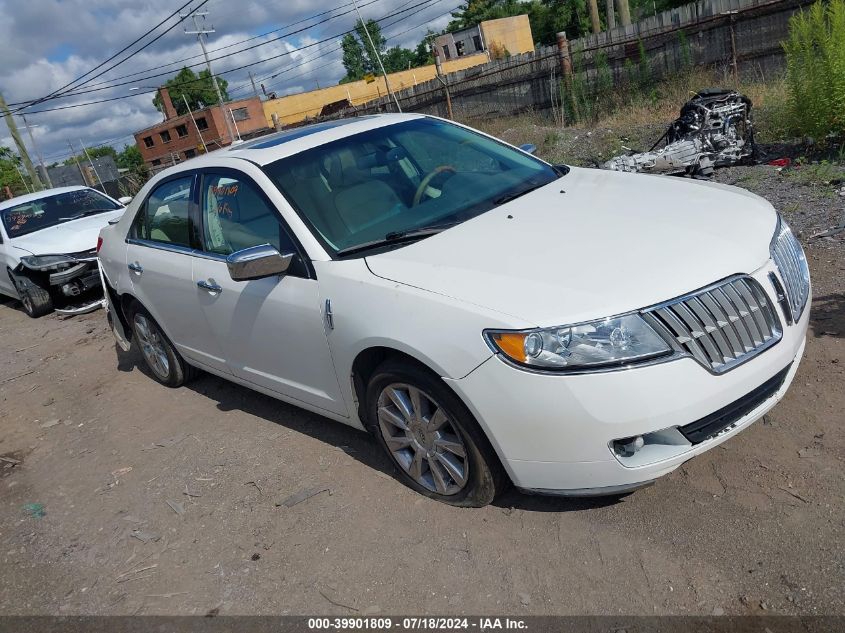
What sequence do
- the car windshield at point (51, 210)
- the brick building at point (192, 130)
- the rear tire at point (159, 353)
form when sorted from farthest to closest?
1. the brick building at point (192, 130)
2. the car windshield at point (51, 210)
3. the rear tire at point (159, 353)

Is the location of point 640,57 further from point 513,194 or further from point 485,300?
point 485,300

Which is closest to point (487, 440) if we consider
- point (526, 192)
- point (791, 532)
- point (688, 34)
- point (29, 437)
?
point (791, 532)

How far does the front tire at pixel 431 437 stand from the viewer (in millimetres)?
2984

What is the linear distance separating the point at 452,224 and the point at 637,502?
159 cm

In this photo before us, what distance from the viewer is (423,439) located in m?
3.26

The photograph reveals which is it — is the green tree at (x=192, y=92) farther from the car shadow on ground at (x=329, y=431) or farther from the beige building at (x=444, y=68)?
the car shadow on ground at (x=329, y=431)

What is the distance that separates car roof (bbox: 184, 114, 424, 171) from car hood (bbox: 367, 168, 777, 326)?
115 cm

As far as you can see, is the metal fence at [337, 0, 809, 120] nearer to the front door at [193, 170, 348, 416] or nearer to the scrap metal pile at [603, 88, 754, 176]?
the scrap metal pile at [603, 88, 754, 176]

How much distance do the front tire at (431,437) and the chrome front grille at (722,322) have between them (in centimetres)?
89

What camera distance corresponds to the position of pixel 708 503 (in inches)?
118

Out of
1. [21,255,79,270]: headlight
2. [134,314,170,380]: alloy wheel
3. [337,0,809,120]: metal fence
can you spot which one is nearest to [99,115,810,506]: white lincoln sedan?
[134,314,170,380]: alloy wheel

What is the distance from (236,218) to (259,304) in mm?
640

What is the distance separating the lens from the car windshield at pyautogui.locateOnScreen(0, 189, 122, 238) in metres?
10.3

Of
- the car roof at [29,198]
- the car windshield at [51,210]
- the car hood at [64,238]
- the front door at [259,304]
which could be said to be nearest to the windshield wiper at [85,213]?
the car windshield at [51,210]
